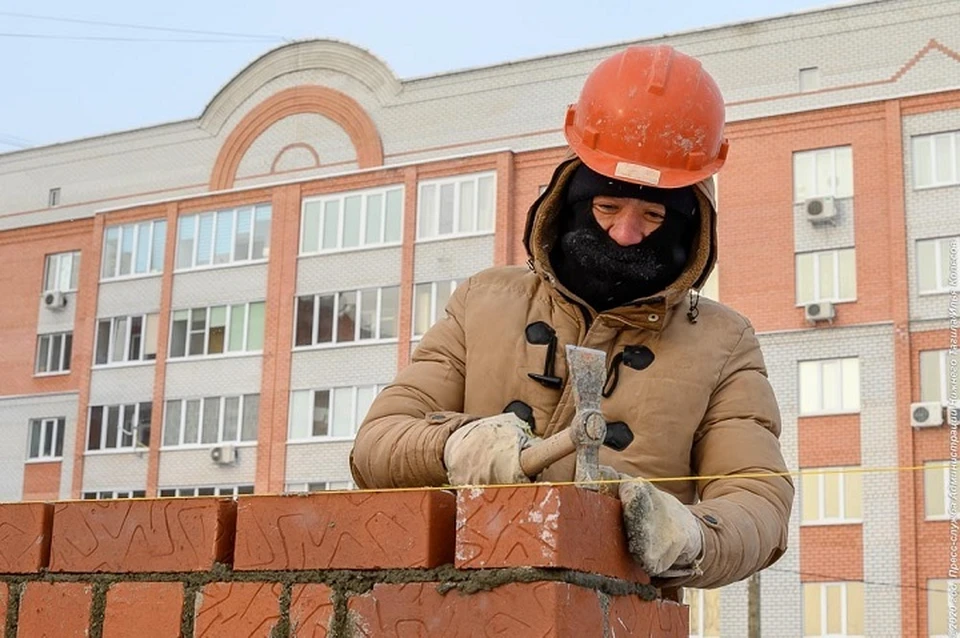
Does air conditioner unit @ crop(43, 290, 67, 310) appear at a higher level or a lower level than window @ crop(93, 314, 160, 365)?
higher

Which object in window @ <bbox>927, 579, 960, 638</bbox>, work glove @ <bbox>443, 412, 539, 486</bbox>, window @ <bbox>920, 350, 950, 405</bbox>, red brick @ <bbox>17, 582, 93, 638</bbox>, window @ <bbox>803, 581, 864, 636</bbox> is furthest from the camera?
window @ <bbox>920, 350, 950, 405</bbox>

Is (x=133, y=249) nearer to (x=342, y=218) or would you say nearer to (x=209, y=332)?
(x=209, y=332)

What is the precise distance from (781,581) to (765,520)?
76.4 feet

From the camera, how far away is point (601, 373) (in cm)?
284

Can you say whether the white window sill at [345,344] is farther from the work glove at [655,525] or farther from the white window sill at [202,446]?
the work glove at [655,525]

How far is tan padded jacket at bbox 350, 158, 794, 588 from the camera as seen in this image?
10.9 feet

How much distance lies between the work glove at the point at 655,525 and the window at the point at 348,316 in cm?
2731

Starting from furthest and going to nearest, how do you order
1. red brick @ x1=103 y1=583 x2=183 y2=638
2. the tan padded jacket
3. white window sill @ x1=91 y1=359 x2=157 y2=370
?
white window sill @ x1=91 y1=359 x2=157 y2=370, the tan padded jacket, red brick @ x1=103 y1=583 x2=183 y2=638

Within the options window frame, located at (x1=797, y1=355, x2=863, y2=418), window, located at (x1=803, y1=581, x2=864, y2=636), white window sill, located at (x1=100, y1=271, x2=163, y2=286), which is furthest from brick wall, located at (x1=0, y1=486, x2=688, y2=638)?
white window sill, located at (x1=100, y1=271, x2=163, y2=286)

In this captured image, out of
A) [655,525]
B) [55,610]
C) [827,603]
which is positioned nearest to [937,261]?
[827,603]

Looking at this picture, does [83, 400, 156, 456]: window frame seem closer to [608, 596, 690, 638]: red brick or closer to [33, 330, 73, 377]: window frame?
[33, 330, 73, 377]: window frame

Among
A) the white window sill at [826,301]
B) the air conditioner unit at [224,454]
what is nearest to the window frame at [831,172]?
the white window sill at [826,301]

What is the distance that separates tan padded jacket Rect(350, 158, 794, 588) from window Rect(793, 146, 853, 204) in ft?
79.0

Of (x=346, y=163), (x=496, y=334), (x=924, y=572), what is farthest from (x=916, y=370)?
(x=496, y=334)
